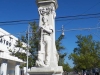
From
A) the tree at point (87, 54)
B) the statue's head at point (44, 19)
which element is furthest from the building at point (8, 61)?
the tree at point (87, 54)

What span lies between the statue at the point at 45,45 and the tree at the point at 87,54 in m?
23.6

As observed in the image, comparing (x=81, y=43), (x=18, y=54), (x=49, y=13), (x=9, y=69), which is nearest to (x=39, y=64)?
(x=49, y=13)

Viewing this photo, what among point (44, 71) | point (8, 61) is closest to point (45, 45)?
point (44, 71)

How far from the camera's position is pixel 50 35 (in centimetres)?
928

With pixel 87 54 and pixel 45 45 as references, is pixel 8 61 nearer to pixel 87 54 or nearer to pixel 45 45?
pixel 87 54

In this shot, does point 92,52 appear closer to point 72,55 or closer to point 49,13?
point 72,55

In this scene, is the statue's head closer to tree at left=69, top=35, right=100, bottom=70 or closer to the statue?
the statue

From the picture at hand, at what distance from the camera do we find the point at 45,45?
9.05 metres

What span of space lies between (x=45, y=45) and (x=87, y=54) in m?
24.4

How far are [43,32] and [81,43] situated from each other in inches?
996

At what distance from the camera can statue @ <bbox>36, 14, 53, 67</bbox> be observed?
28.8 feet

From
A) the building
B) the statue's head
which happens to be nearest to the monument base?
the statue's head

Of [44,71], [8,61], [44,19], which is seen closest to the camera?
[44,71]

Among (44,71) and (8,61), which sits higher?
(8,61)
